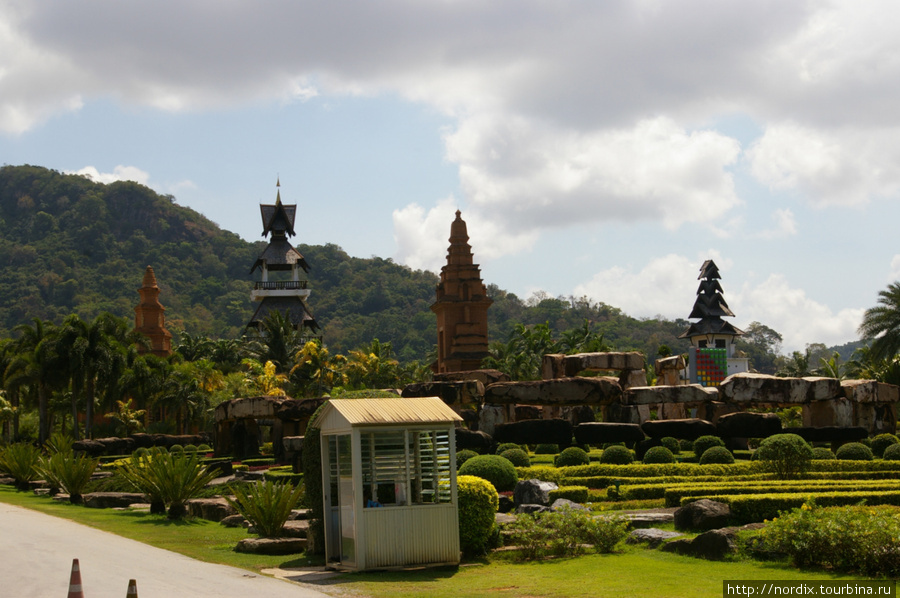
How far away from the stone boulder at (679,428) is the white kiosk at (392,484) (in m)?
17.4

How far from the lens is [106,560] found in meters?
14.3

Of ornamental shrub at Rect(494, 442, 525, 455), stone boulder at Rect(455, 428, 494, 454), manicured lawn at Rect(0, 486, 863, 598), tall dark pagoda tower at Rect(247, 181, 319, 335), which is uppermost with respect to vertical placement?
tall dark pagoda tower at Rect(247, 181, 319, 335)

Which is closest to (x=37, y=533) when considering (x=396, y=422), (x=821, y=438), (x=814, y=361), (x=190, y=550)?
(x=190, y=550)

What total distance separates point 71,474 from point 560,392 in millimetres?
16155

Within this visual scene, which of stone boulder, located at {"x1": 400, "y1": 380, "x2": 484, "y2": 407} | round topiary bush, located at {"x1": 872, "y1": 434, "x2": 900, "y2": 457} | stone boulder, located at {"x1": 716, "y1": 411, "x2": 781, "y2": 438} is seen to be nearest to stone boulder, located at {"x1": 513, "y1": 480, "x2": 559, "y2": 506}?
stone boulder, located at {"x1": 716, "y1": 411, "x2": 781, "y2": 438}

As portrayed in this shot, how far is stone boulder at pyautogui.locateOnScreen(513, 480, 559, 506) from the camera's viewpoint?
69.5 ft

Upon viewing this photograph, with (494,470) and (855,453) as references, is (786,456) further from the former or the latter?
(494,470)

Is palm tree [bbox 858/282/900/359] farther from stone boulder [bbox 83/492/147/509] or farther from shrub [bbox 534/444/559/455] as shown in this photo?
stone boulder [bbox 83/492/147/509]

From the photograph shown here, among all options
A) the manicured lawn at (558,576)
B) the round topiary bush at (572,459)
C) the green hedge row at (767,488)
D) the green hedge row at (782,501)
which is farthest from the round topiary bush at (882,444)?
the manicured lawn at (558,576)

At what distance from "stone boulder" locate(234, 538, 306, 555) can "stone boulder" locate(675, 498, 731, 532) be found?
669 cm

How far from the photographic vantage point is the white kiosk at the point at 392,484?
14430mm

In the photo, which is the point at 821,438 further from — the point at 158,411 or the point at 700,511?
the point at 158,411

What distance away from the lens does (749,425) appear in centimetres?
3094

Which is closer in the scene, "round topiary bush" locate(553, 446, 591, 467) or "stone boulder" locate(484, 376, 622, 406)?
"round topiary bush" locate(553, 446, 591, 467)
